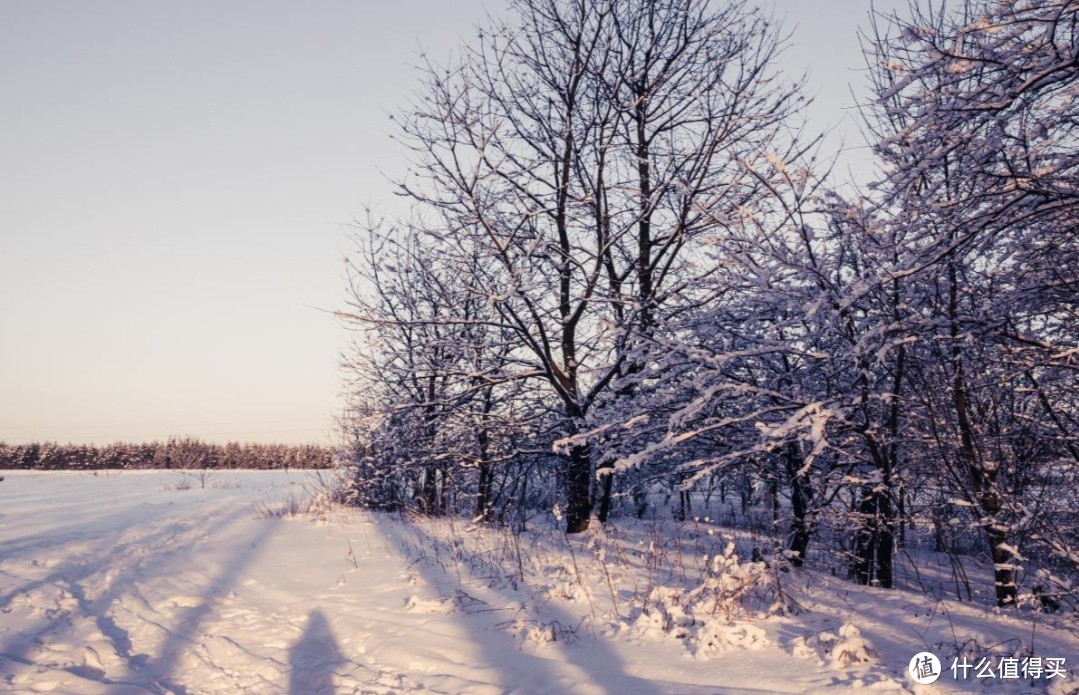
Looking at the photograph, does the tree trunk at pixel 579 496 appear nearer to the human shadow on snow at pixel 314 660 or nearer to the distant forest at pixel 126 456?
the human shadow on snow at pixel 314 660

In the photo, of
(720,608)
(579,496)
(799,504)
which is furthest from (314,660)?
(799,504)

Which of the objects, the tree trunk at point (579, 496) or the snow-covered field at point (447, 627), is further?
the tree trunk at point (579, 496)

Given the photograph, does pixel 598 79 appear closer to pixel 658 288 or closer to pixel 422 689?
pixel 658 288

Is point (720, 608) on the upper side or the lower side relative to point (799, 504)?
lower

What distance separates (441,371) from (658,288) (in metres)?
3.29

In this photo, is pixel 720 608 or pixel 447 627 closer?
pixel 720 608

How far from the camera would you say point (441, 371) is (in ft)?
28.8

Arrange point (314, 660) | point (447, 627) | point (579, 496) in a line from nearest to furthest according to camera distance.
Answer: point (314, 660) → point (447, 627) → point (579, 496)

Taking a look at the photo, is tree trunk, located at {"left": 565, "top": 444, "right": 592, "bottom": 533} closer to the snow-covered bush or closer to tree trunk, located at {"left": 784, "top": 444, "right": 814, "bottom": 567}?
tree trunk, located at {"left": 784, "top": 444, "right": 814, "bottom": 567}

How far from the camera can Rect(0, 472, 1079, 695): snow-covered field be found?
348 cm

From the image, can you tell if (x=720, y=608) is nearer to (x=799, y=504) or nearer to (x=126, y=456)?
(x=799, y=504)

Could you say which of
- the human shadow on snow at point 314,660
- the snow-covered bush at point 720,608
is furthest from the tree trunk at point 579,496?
the human shadow on snow at point 314,660

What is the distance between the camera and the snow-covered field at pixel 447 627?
3480 millimetres

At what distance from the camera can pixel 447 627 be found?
4484mm
